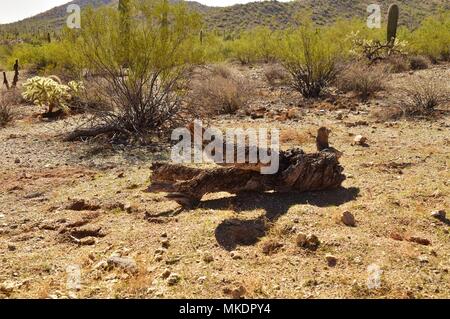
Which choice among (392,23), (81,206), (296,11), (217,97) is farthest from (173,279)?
(296,11)

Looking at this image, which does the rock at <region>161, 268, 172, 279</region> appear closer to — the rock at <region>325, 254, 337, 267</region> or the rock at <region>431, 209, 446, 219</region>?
the rock at <region>325, 254, 337, 267</region>

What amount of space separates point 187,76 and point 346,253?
21.4 feet

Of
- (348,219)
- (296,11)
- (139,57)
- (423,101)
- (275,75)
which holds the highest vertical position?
(296,11)

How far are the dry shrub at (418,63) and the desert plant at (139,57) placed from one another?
10.8 meters

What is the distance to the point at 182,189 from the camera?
16.1ft

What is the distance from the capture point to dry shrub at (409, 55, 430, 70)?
54.0 ft

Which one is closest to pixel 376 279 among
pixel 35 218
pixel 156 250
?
pixel 156 250

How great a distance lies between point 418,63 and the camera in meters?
16.6

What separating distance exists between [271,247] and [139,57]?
17.5 feet

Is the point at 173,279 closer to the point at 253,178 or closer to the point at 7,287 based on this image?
the point at 7,287

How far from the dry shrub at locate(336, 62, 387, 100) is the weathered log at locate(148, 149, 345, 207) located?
702 centimetres

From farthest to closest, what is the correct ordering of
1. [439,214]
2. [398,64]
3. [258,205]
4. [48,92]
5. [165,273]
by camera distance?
[398,64], [48,92], [258,205], [439,214], [165,273]

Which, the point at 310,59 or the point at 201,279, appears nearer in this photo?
the point at 201,279
